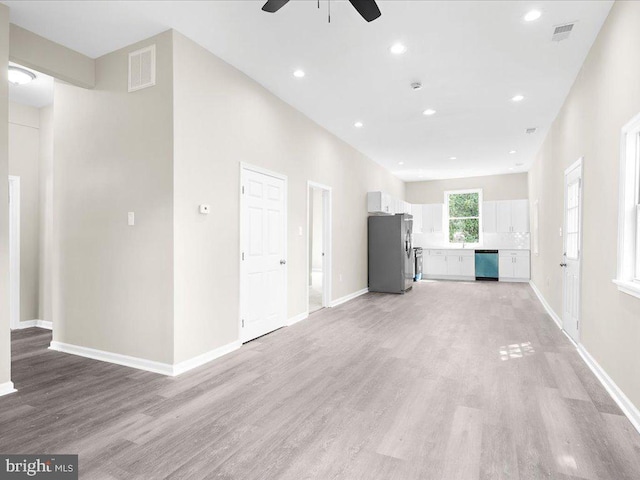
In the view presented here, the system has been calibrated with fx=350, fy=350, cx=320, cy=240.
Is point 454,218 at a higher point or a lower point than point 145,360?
higher

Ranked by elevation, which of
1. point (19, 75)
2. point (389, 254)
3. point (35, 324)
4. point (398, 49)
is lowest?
point (35, 324)

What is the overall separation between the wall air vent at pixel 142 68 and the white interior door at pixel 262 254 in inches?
50.2

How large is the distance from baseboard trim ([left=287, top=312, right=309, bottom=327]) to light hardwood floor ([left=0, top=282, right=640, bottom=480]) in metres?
0.84

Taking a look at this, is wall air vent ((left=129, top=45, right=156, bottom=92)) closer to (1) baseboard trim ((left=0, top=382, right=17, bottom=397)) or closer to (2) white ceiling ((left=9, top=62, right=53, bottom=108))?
(2) white ceiling ((left=9, top=62, right=53, bottom=108))

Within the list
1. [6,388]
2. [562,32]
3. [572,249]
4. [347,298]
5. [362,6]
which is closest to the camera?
[362,6]

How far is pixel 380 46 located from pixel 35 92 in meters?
4.49

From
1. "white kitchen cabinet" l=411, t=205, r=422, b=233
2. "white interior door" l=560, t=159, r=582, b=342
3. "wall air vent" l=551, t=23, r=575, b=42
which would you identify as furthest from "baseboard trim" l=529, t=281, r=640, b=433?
"white kitchen cabinet" l=411, t=205, r=422, b=233

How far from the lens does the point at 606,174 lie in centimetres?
295

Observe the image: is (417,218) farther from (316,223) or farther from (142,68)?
(142,68)

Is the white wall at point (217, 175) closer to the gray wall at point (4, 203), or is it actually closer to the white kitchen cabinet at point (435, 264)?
the gray wall at point (4, 203)

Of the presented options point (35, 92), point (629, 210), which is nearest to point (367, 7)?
point (629, 210)

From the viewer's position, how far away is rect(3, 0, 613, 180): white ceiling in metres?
2.91

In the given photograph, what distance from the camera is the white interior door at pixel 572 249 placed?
383 centimetres

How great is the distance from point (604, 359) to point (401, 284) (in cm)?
474
